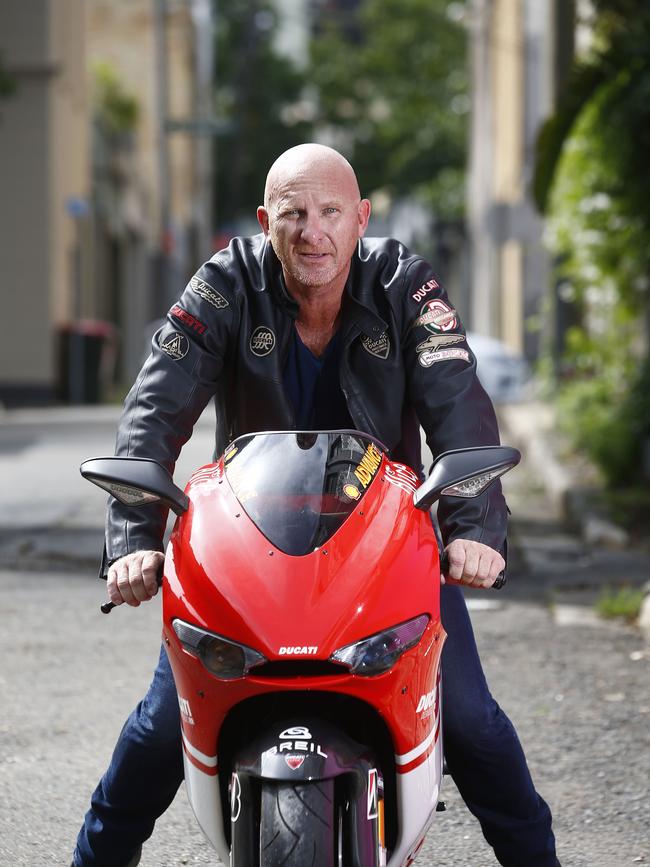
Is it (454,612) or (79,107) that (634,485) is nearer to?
(454,612)

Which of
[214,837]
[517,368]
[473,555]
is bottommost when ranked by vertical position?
[517,368]

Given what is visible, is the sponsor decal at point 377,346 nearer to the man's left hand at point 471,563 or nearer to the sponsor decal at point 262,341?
the sponsor decal at point 262,341

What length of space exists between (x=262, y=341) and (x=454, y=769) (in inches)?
37.5

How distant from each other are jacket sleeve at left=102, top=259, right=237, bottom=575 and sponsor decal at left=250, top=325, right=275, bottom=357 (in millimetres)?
57

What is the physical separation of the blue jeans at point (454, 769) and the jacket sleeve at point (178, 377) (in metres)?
0.35

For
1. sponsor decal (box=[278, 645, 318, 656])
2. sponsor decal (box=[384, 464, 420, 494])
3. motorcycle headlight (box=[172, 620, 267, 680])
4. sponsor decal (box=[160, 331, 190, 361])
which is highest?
sponsor decal (box=[160, 331, 190, 361])

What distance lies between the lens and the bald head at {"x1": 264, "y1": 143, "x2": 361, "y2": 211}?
127 inches

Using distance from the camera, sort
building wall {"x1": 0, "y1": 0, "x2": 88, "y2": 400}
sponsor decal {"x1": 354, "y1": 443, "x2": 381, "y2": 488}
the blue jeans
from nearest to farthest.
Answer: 1. sponsor decal {"x1": 354, "y1": 443, "x2": 381, "y2": 488}
2. the blue jeans
3. building wall {"x1": 0, "y1": 0, "x2": 88, "y2": 400}

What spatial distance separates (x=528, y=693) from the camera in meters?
5.98

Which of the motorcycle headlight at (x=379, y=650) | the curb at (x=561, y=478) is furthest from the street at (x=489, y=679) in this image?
the motorcycle headlight at (x=379, y=650)

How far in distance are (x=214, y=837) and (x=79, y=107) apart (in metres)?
26.5

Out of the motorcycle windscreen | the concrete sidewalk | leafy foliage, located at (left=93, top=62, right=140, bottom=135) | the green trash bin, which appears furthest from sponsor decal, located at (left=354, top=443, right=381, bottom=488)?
leafy foliage, located at (left=93, top=62, right=140, bottom=135)

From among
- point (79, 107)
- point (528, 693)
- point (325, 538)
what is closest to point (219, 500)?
point (325, 538)

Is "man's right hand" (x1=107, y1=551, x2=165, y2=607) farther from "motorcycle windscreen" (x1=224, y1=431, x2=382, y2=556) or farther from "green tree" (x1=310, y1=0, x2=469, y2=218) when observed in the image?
"green tree" (x1=310, y1=0, x2=469, y2=218)
